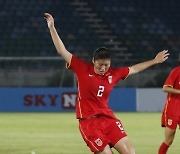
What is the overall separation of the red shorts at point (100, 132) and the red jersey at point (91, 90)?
0.09 metres

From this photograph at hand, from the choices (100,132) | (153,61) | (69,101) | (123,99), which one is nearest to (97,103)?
(100,132)

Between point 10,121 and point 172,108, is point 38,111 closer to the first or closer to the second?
point 10,121

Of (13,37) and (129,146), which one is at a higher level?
(129,146)

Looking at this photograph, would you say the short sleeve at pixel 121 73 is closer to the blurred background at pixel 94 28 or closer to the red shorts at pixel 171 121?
the red shorts at pixel 171 121

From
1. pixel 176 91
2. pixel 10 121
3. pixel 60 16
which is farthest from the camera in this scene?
pixel 60 16

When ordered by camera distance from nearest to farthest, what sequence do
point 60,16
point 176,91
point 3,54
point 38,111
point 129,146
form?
point 129,146, point 176,91, point 38,111, point 3,54, point 60,16

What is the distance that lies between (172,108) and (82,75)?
257 centimetres

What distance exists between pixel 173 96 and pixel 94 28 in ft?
84.8

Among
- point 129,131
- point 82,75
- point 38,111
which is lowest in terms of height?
point 38,111

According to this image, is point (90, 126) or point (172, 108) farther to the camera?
point (172, 108)

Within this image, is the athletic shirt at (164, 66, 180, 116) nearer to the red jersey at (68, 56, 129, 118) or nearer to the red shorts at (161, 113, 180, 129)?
the red shorts at (161, 113, 180, 129)

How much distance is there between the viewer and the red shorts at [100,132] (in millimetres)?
8664

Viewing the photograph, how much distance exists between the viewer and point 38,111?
93.0 feet

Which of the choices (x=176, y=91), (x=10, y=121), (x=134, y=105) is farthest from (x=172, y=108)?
(x=134, y=105)
